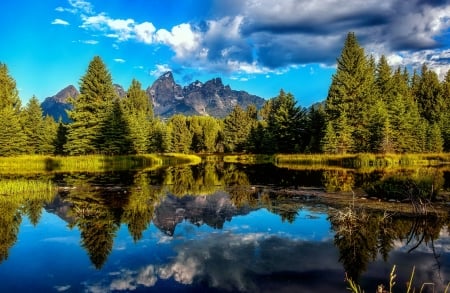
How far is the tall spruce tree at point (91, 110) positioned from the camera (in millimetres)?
60312

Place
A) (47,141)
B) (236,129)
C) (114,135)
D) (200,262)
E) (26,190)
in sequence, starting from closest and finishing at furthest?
1. (200,262)
2. (26,190)
3. (114,135)
4. (47,141)
5. (236,129)

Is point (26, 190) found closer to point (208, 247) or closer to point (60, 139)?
point (208, 247)

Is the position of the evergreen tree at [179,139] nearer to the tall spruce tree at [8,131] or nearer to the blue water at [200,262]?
the tall spruce tree at [8,131]

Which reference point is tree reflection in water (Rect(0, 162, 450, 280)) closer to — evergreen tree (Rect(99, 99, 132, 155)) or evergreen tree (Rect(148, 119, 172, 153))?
evergreen tree (Rect(99, 99, 132, 155))

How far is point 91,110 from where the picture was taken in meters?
63.5

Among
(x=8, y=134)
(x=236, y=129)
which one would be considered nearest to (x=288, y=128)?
(x=236, y=129)

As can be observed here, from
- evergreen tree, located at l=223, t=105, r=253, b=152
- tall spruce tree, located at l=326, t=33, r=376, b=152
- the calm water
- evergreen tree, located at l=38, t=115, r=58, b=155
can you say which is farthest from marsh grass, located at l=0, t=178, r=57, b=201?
evergreen tree, located at l=223, t=105, r=253, b=152

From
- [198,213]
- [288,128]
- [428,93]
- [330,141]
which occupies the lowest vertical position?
[198,213]

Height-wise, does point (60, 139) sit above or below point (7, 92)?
below

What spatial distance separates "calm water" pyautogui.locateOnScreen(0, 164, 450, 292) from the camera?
1113cm

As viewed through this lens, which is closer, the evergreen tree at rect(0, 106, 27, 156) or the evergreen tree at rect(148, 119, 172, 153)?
the evergreen tree at rect(0, 106, 27, 156)

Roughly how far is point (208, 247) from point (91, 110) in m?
53.7

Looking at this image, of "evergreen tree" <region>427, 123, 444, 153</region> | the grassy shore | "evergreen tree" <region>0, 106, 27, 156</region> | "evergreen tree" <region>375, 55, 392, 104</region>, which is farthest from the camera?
"evergreen tree" <region>375, 55, 392, 104</region>

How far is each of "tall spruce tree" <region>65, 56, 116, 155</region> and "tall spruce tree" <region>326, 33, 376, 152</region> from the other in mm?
37766
